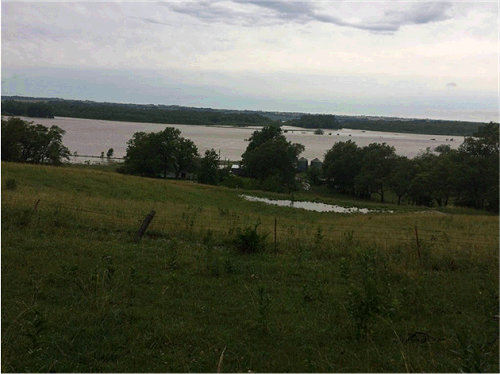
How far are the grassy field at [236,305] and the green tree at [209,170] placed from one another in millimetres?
52392

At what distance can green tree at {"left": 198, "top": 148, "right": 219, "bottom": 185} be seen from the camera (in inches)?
2496

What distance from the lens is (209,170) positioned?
209 ft

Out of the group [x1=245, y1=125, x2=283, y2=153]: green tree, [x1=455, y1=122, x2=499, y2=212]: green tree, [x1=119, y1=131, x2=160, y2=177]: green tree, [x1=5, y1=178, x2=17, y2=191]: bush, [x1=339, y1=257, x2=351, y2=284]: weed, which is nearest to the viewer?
[x1=339, y1=257, x2=351, y2=284]: weed

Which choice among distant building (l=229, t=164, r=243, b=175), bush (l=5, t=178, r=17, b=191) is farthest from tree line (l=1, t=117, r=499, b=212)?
bush (l=5, t=178, r=17, b=191)

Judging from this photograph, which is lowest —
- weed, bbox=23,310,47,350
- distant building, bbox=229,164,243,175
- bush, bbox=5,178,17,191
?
distant building, bbox=229,164,243,175

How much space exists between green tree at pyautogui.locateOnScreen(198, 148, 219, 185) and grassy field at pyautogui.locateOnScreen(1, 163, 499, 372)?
172 ft

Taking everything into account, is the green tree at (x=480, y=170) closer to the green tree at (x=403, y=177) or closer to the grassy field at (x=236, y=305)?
the green tree at (x=403, y=177)

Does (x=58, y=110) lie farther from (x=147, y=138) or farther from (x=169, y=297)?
(x=169, y=297)

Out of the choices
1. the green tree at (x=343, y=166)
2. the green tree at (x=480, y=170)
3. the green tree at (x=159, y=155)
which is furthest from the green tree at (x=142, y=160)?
the green tree at (x=480, y=170)

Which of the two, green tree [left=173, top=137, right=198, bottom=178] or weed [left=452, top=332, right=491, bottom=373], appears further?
green tree [left=173, top=137, right=198, bottom=178]

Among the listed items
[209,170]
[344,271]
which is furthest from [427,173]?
[344,271]

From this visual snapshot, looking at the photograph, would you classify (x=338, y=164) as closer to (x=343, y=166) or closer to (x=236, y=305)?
(x=343, y=166)

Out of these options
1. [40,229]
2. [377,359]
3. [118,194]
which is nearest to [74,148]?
[118,194]

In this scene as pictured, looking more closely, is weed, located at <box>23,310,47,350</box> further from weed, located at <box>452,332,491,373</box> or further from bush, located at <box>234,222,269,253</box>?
bush, located at <box>234,222,269,253</box>
